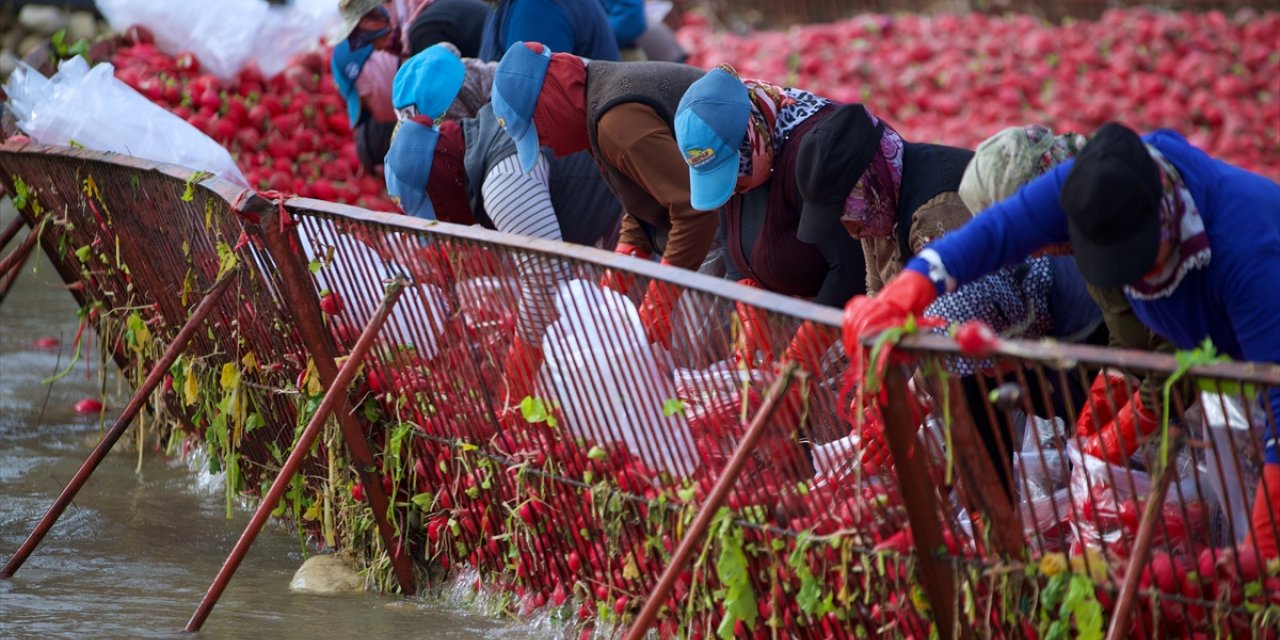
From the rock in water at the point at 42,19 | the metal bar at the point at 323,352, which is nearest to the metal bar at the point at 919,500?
the metal bar at the point at 323,352

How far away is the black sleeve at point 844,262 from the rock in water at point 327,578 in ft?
5.70

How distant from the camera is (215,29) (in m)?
7.78

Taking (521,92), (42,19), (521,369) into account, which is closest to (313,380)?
(521,369)

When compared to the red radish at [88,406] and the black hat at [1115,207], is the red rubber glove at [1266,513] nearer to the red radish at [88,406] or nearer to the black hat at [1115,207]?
the black hat at [1115,207]

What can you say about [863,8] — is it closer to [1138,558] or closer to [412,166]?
[412,166]

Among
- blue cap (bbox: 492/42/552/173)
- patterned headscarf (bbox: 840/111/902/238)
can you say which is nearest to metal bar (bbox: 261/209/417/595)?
blue cap (bbox: 492/42/552/173)

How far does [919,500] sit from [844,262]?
47.6 inches

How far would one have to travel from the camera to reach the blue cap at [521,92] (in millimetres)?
4438

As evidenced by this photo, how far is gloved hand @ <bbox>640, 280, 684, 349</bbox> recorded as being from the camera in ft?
10.5

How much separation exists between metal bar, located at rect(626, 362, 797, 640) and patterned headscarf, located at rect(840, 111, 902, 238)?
32.8 inches

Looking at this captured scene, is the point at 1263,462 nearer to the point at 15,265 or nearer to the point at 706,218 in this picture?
the point at 706,218

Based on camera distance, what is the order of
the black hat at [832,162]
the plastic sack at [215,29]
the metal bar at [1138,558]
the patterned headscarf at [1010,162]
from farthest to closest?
1. the plastic sack at [215,29]
2. the black hat at [832,162]
3. the patterned headscarf at [1010,162]
4. the metal bar at [1138,558]

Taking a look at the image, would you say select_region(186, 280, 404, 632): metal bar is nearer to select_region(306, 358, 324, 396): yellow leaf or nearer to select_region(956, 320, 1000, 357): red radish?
select_region(306, 358, 324, 396): yellow leaf

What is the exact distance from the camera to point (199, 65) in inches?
305
